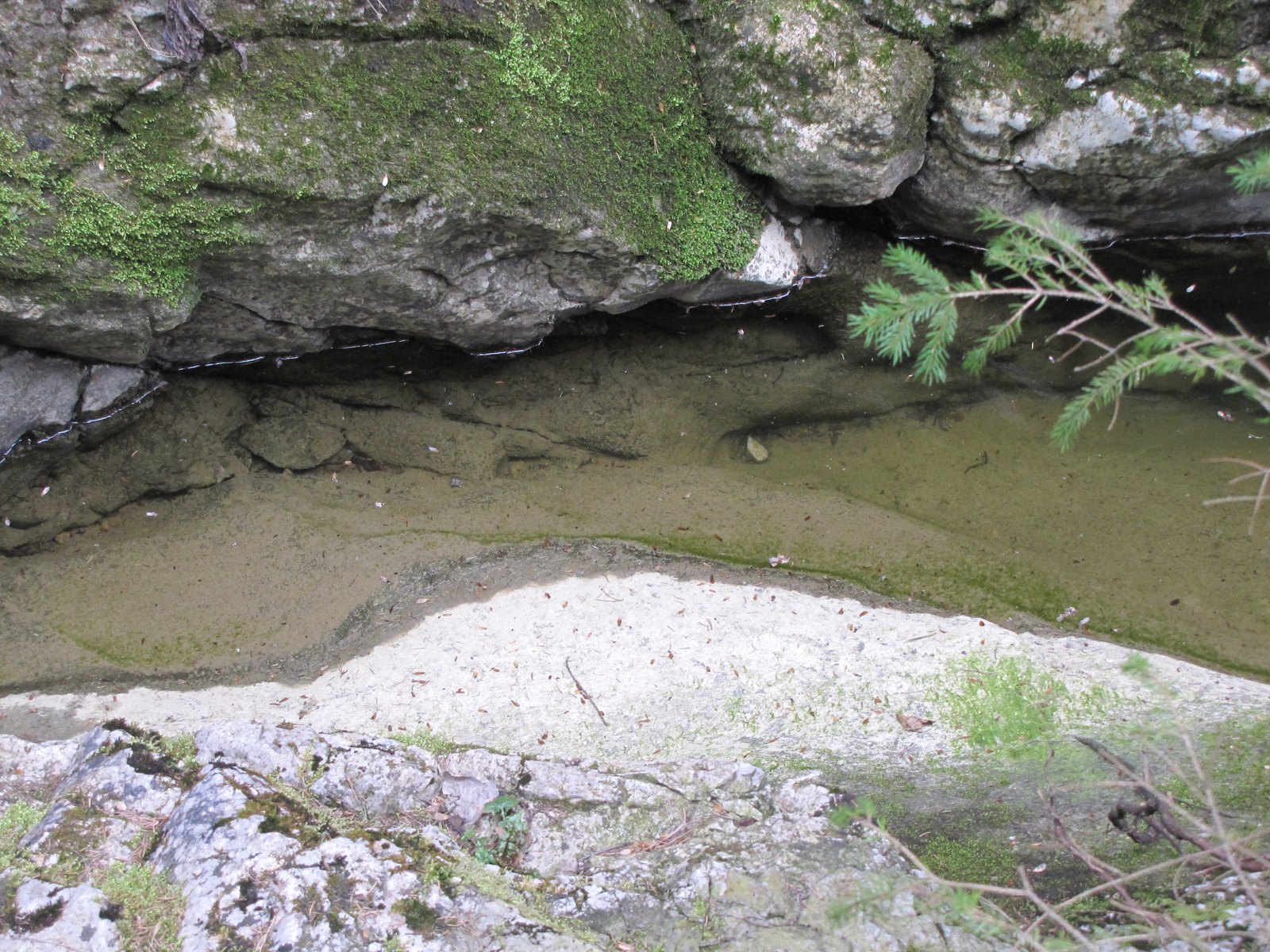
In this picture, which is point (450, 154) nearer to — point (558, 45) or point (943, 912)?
point (558, 45)

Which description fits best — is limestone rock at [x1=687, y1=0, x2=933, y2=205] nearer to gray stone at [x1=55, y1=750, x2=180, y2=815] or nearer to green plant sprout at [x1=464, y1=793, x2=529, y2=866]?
green plant sprout at [x1=464, y1=793, x2=529, y2=866]

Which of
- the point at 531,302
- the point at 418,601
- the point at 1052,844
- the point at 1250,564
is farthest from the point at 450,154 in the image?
the point at 1250,564

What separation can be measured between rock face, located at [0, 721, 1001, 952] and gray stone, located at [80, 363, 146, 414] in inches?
60.4

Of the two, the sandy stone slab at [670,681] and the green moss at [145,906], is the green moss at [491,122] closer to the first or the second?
the sandy stone slab at [670,681]

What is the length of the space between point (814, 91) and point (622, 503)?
7.27ft

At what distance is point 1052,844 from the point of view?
9.54 feet

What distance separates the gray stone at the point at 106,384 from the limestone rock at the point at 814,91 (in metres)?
3.03

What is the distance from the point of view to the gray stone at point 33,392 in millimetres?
3432

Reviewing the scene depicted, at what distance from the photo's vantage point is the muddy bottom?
3965mm

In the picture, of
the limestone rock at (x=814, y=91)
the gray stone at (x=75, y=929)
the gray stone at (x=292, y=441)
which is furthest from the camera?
the gray stone at (x=292, y=441)

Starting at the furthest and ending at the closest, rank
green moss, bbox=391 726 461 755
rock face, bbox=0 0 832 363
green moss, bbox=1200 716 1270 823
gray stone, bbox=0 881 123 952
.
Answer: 1. green moss, bbox=391 726 461 755
2. green moss, bbox=1200 716 1270 823
3. rock face, bbox=0 0 832 363
4. gray stone, bbox=0 881 123 952

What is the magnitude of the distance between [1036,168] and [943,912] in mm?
3091

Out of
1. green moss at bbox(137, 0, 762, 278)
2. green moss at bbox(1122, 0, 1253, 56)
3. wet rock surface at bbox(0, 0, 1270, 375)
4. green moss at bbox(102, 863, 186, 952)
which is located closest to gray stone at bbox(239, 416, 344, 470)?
wet rock surface at bbox(0, 0, 1270, 375)

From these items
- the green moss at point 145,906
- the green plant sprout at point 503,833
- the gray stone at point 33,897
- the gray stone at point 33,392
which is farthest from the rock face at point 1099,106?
the gray stone at point 33,897
